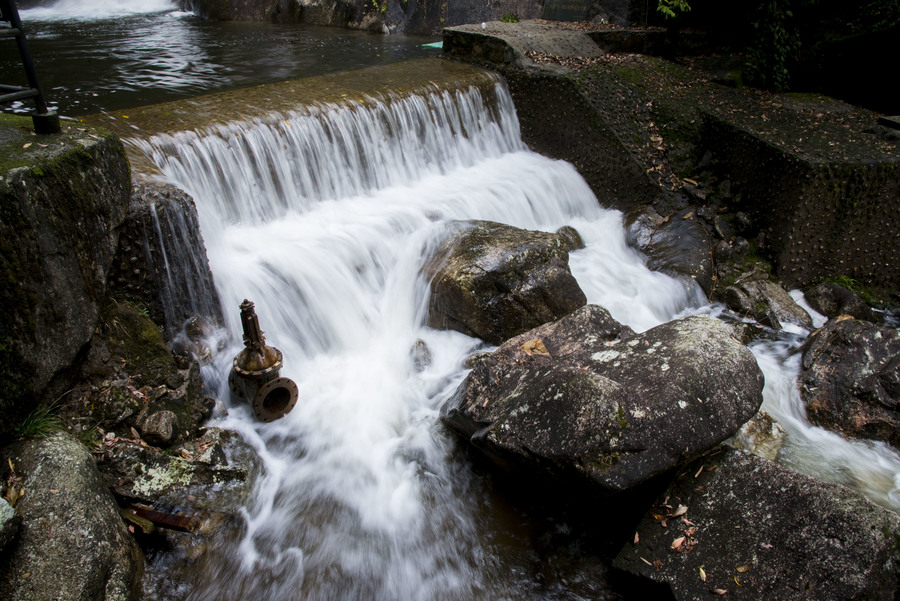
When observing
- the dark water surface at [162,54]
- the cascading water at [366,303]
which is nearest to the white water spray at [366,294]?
the cascading water at [366,303]

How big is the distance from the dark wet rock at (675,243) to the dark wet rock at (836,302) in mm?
1323

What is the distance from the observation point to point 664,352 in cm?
404

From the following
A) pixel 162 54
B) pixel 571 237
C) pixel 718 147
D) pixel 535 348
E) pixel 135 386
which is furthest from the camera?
pixel 162 54

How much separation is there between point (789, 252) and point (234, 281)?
22.3ft

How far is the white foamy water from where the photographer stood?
16.3 meters

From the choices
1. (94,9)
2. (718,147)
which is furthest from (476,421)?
(94,9)

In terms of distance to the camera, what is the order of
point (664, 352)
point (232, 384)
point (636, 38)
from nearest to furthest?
point (664, 352), point (232, 384), point (636, 38)

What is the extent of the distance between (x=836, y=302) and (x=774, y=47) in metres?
4.58

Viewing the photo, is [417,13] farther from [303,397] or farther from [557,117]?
[303,397]

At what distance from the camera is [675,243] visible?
7453 millimetres

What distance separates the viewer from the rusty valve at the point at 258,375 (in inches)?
171

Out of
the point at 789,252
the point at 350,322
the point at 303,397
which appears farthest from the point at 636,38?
the point at 303,397

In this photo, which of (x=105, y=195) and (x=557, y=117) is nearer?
(x=105, y=195)

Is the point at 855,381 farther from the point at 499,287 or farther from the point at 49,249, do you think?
the point at 49,249
